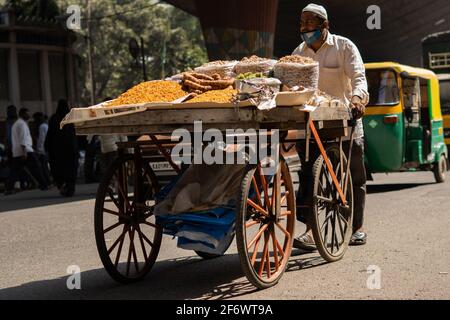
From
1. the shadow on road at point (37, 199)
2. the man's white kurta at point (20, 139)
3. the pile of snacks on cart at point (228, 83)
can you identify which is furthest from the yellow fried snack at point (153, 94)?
the man's white kurta at point (20, 139)

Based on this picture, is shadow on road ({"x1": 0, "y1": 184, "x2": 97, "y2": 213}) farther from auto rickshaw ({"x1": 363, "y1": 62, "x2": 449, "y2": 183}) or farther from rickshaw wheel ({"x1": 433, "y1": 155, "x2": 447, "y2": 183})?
rickshaw wheel ({"x1": 433, "y1": 155, "x2": 447, "y2": 183})

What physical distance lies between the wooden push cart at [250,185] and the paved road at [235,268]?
0.17 meters

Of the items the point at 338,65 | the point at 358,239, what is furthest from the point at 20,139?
the point at 338,65

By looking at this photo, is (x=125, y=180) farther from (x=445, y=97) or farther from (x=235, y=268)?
(x=445, y=97)

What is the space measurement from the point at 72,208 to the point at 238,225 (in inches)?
341

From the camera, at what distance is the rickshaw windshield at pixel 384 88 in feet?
47.0

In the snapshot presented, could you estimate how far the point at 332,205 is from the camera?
746 centimetres

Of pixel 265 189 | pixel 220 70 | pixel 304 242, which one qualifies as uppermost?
pixel 220 70

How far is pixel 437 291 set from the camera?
19.3ft

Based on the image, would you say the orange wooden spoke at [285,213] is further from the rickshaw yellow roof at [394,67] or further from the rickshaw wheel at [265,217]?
the rickshaw yellow roof at [394,67]

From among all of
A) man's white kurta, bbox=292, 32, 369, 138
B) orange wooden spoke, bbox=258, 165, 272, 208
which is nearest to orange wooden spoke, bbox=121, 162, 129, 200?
orange wooden spoke, bbox=258, 165, 272, 208

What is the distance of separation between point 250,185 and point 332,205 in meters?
1.44

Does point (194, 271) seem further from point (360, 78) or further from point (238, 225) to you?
point (360, 78)
